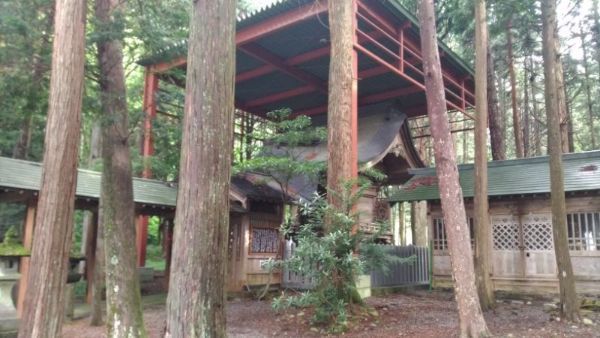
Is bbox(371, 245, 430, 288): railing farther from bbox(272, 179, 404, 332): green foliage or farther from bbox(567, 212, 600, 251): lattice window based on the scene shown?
bbox(272, 179, 404, 332): green foliage

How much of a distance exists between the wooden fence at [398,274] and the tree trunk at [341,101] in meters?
4.19

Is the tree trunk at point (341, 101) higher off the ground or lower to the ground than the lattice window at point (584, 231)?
higher

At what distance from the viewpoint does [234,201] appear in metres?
13.1

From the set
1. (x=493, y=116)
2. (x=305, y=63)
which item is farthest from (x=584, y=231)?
(x=305, y=63)

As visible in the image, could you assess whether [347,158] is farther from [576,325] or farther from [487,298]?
[576,325]

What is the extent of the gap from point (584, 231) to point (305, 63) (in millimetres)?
9989

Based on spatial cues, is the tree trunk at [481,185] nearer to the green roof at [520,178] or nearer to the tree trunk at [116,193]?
the green roof at [520,178]

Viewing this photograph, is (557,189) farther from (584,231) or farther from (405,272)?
(405,272)

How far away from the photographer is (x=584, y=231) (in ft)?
38.6

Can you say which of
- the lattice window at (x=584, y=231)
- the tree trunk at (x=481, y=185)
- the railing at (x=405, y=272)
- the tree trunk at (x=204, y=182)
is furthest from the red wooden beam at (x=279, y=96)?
the tree trunk at (x=204, y=182)

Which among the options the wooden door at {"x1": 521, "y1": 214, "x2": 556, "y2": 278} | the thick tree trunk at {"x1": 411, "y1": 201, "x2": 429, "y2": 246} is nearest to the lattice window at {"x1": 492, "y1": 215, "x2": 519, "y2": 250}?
the wooden door at {"x1": 521, "y1": 214, "x2": 556, "y2": 278}

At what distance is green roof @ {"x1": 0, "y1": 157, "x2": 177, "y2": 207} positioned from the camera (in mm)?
8961

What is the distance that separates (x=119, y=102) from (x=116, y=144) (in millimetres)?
725

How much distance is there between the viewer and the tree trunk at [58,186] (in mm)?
4965
